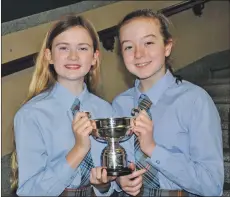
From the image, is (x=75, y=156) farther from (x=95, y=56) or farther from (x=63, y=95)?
(x=95, y=56)

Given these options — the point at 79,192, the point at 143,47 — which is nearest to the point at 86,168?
the point at 79,192

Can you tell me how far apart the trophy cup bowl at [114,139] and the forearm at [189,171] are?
0.12 m

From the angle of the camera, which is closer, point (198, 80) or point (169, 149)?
point (169, 149)

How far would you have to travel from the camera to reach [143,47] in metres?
1.99

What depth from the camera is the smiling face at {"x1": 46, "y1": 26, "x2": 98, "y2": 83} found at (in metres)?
1.96

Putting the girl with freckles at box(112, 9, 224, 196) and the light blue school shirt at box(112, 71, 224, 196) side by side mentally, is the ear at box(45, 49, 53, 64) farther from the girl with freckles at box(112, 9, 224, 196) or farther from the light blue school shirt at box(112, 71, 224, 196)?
the light blue school shirt at box(112, 71, 224, 196)

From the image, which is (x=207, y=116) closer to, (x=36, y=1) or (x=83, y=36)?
(x=83, y=36)

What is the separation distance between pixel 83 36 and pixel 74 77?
192mm

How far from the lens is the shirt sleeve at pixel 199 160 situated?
1.81m

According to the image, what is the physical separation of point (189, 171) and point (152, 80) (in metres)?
0.46

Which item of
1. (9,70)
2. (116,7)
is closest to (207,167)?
(9,70)

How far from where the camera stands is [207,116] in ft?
6.02

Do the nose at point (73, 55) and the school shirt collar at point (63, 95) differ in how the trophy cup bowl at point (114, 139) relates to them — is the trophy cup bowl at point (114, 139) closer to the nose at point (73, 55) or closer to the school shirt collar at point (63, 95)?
the school shirt collar at point (63, 95)

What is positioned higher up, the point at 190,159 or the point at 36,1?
the point at 36,1
